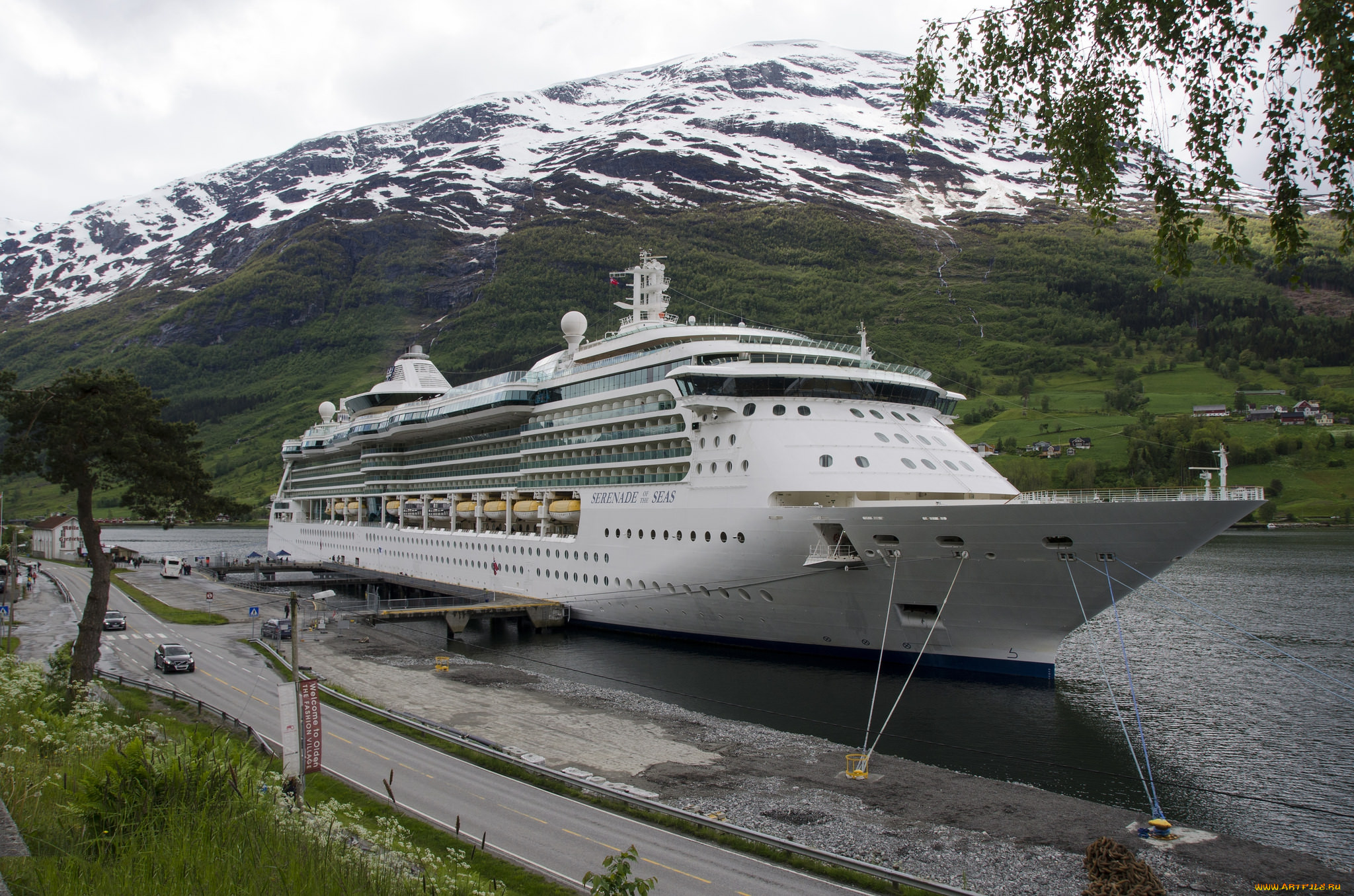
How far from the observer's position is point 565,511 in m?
35.5

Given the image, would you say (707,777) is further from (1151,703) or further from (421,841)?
(1151,703)

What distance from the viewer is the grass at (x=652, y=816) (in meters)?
12.0

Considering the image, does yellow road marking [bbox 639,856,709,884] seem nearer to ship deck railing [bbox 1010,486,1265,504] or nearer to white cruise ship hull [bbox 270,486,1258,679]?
white cruise ship hull [bbox 270,486,1258,679]

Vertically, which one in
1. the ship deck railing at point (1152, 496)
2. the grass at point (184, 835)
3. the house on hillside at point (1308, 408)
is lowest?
the grass at point (184, 835)

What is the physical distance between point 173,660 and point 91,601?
6.54m

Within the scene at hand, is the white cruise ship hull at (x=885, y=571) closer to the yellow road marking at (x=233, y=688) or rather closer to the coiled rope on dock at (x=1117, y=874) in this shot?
the coiled rope on dock at (x=1117, y=874)

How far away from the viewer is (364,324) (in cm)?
19338

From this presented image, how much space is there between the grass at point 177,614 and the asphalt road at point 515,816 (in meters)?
14.6

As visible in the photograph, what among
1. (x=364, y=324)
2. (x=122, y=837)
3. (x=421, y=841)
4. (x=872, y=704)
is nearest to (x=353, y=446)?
(x=872, y=704)

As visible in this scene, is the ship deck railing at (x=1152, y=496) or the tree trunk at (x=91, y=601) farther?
the ship deck railing at (x=1152, y=496)

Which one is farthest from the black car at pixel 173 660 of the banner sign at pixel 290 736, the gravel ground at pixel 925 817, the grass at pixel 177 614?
the banner sign at pixel 290 736

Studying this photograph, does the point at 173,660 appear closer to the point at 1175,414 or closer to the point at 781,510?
the point at 781,510

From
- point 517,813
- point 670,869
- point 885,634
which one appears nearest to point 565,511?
point 885,634

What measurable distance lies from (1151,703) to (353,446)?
174 feet
